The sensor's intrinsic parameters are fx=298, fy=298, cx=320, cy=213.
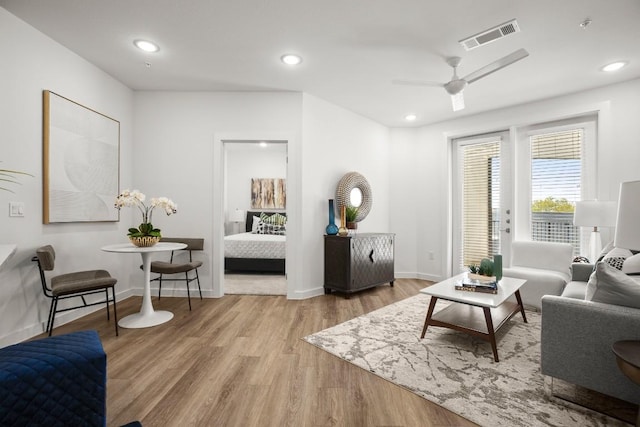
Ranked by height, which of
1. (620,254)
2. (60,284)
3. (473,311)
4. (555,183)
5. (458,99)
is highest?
(458,99)

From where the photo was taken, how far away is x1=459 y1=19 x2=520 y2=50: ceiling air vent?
2.29 m

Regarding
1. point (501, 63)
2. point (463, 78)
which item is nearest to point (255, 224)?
point (463, 78)

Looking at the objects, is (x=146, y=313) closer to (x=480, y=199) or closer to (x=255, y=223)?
(x=255, y=223)

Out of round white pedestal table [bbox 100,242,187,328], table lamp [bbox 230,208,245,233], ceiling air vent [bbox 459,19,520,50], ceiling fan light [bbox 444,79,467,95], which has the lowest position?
round white pedestal table [bbox 100,242,187,328]

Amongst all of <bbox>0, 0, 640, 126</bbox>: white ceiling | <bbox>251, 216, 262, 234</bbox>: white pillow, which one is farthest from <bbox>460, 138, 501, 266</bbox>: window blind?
<bbox>251, 216, 262, 234</bbox>: white pillow

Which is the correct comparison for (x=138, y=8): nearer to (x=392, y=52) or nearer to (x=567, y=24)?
(x=392, y=52)

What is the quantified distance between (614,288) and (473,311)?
4.17ft

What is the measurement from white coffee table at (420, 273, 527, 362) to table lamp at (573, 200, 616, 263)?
3.78ft

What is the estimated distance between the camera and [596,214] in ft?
10.5

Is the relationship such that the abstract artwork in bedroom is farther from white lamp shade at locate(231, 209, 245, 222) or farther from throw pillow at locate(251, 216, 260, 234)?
throw pillow at locate(251, 216, 260, 234)

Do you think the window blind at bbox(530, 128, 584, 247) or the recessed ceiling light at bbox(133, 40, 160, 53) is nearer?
the recessed ceiling light at bbox(133, 40, 160, 53)

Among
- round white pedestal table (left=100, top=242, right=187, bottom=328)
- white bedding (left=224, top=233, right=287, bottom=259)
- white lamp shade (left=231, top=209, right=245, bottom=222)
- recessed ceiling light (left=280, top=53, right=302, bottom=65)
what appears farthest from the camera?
white lamp shade (left=231, top=209, right=245, bottom=222)

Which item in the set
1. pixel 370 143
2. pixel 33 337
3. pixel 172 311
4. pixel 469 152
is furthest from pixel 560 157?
pixel 33 337

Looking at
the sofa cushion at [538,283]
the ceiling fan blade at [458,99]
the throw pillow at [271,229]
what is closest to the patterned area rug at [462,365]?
the sofa cushion at [538,283]
